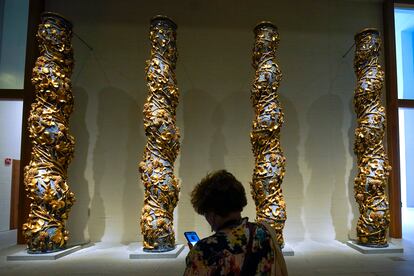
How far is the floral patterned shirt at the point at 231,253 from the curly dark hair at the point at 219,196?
7 centimetres

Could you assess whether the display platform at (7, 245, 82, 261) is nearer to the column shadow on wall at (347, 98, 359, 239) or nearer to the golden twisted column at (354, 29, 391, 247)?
the golden twisted column at (354, 29, 391, 247)

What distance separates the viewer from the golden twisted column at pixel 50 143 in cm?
349

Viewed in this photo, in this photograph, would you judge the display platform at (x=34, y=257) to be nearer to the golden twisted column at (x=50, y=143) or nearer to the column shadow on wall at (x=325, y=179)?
A: the golden twisted column at (x=50, y=143)

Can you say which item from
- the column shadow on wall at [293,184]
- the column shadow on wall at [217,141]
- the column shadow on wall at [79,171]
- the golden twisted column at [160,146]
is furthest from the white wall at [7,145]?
the column shadow on wall at [293,184]

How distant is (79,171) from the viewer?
4.51 meters

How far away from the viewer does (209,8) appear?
4816 millimetres

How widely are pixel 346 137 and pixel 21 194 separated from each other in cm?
443

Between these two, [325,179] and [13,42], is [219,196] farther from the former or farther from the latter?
[13,42]

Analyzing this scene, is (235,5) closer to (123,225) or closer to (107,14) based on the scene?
(107,14)

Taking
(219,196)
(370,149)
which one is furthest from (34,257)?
(370,149)

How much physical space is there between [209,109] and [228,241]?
3681mm

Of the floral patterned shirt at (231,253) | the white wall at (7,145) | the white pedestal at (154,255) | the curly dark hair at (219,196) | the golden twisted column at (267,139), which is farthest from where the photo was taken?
the white wall at (7,145)

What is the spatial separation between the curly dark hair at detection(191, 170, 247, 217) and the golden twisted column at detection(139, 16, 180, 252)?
2524mm

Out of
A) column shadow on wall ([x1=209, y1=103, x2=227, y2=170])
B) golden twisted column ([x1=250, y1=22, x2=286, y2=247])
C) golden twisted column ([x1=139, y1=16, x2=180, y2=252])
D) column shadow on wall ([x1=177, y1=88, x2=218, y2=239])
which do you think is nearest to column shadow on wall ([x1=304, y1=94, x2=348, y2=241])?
golden twisted column ([x1=250, y1=22, x2=286, y2=247])
